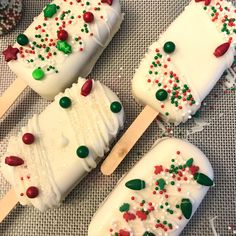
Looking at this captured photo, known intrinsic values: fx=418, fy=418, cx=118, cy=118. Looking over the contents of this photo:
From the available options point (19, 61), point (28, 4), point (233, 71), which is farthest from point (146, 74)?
point (28, 4)

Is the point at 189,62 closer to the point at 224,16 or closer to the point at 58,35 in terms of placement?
the point at 224,16

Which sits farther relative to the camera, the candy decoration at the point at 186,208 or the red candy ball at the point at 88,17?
the red candy ball at the point at 88,17

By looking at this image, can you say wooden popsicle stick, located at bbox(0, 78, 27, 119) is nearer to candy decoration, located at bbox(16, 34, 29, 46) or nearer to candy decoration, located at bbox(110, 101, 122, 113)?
candy decoration, located at bbox(16, 34, 29, 46)

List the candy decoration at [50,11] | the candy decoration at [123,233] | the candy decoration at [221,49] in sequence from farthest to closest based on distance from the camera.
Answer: the candy decoration at [50,11]
the candy decoration at [221,49]
the candy decoration at [123,233]

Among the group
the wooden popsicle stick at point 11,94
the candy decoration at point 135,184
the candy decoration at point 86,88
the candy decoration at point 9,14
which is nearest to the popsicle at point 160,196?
the candy decoration at point 135,184

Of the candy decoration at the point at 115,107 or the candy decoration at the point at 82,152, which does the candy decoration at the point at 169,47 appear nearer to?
the candy decoration at the point at 115,107

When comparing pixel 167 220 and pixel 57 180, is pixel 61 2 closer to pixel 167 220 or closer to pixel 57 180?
pixel 57 180
